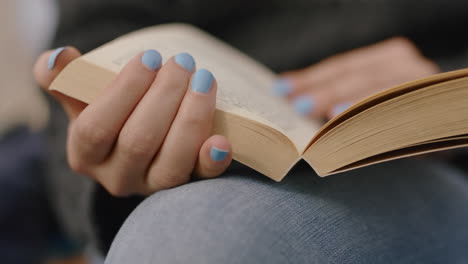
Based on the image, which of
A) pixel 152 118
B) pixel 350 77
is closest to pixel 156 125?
pixel 152 118

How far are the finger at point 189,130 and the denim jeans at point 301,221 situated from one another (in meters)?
0.02

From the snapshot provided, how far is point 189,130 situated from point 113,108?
0.07 metres

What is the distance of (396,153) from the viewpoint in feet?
1.35

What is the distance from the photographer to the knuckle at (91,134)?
0.39 meters

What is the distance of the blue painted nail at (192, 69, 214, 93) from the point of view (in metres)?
0.39

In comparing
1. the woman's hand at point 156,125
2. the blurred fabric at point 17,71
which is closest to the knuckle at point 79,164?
the woman's hand at point 156,125

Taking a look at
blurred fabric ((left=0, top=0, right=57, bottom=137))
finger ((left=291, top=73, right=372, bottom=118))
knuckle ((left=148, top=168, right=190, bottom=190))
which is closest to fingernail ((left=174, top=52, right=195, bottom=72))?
knuckle ((left=148, top=168, right=190, bottom=190))

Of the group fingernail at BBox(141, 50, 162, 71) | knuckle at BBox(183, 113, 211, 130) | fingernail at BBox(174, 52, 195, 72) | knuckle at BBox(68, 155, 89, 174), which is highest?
fingernail at BBox(174, 52, 195, 72)

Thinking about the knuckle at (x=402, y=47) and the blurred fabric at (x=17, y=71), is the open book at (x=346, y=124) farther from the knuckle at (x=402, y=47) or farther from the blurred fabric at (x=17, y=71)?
the blurred fabric at (x=17, y=71)

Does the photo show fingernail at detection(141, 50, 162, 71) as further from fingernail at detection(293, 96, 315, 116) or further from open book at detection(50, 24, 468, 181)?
fingernail at detection(293, 96, 315, 116)

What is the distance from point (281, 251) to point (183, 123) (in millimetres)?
141

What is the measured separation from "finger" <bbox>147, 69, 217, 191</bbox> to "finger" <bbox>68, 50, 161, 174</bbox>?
4 cm

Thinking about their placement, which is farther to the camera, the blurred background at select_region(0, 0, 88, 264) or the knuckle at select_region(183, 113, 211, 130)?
the blurred background at select_region(0, 0, 88, 264)

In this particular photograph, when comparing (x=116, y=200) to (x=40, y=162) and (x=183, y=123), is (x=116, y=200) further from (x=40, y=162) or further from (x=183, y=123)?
(x=40, y=162)
